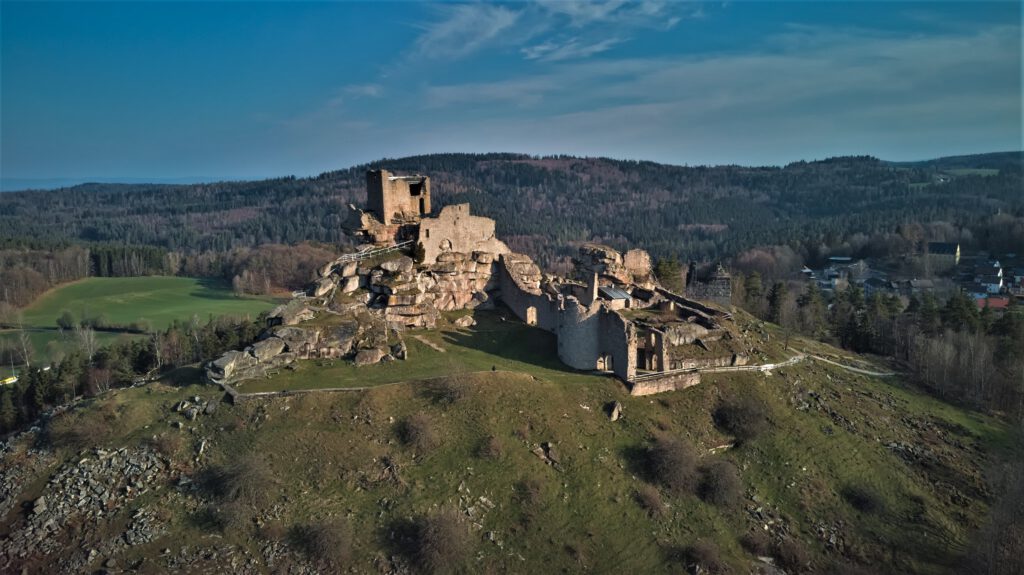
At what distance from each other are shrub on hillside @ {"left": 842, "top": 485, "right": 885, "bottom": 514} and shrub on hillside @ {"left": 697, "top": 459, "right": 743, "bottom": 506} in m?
4.96

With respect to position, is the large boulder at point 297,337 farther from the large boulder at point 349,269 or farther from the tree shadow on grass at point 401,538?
the tree shadow on grass at point 401,538

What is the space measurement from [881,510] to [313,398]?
2452cm

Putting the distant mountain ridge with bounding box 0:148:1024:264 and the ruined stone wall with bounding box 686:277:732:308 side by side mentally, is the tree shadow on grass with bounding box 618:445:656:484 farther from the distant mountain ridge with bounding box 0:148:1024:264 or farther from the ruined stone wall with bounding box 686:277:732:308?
the distant mountain ridge with bounding box 0:148:1024:264

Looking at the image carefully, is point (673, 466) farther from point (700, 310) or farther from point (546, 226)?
point (546, 226)

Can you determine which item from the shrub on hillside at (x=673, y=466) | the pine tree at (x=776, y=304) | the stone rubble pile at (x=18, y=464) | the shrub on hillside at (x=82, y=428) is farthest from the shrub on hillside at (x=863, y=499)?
the pine tree at (x=776, y=304)

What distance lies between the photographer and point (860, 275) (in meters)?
98.4

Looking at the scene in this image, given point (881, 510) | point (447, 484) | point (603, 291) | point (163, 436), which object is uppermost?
point (603, 291)

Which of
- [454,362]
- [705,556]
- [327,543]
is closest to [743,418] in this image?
[705,556]

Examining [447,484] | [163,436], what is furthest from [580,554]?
[163,436]

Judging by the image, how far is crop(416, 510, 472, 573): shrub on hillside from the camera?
69.3 ft

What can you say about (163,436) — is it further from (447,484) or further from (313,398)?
(447,484)

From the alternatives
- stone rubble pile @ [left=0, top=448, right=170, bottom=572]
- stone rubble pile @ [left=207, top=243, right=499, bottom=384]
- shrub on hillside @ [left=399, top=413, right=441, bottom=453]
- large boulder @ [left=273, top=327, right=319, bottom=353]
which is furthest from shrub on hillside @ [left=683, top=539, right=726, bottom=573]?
large boulder @ [left=273, top=327, right=319, bottom=353]

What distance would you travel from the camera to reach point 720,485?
26.1 metres

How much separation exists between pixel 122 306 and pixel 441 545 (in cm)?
7876
